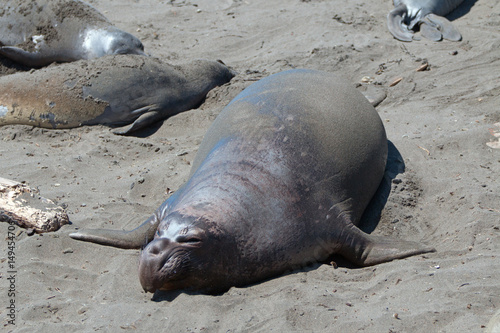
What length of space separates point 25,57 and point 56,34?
0.52 m

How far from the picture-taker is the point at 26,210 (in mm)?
3736

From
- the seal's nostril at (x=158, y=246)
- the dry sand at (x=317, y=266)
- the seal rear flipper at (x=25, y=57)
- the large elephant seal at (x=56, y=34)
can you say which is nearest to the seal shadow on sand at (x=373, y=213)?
the dry sand at (x=317, y=266)

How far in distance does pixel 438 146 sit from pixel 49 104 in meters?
3.94

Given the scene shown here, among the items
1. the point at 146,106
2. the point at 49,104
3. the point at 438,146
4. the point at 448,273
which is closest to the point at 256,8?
the point at 146,106

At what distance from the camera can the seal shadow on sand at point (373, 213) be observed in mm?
3040

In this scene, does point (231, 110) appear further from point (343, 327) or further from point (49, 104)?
point (49, 104)

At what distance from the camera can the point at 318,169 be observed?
3.54 metres

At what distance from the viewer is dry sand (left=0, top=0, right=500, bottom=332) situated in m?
2.83

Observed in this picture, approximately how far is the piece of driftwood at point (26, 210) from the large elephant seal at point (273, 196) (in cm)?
24

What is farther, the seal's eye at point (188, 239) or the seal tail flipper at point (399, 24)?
the seal tail flipper at point (399, 24)

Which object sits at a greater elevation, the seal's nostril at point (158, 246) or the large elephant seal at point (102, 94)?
the seal's nostril at point (158, 246)

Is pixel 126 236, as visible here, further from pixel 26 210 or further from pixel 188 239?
pixel 188 239

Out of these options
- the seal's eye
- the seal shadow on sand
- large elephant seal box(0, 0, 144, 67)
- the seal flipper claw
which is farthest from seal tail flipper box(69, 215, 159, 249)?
the seal flipper claw

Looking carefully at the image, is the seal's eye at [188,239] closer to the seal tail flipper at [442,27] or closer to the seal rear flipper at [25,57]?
the seal tail flipper at [442,27]
